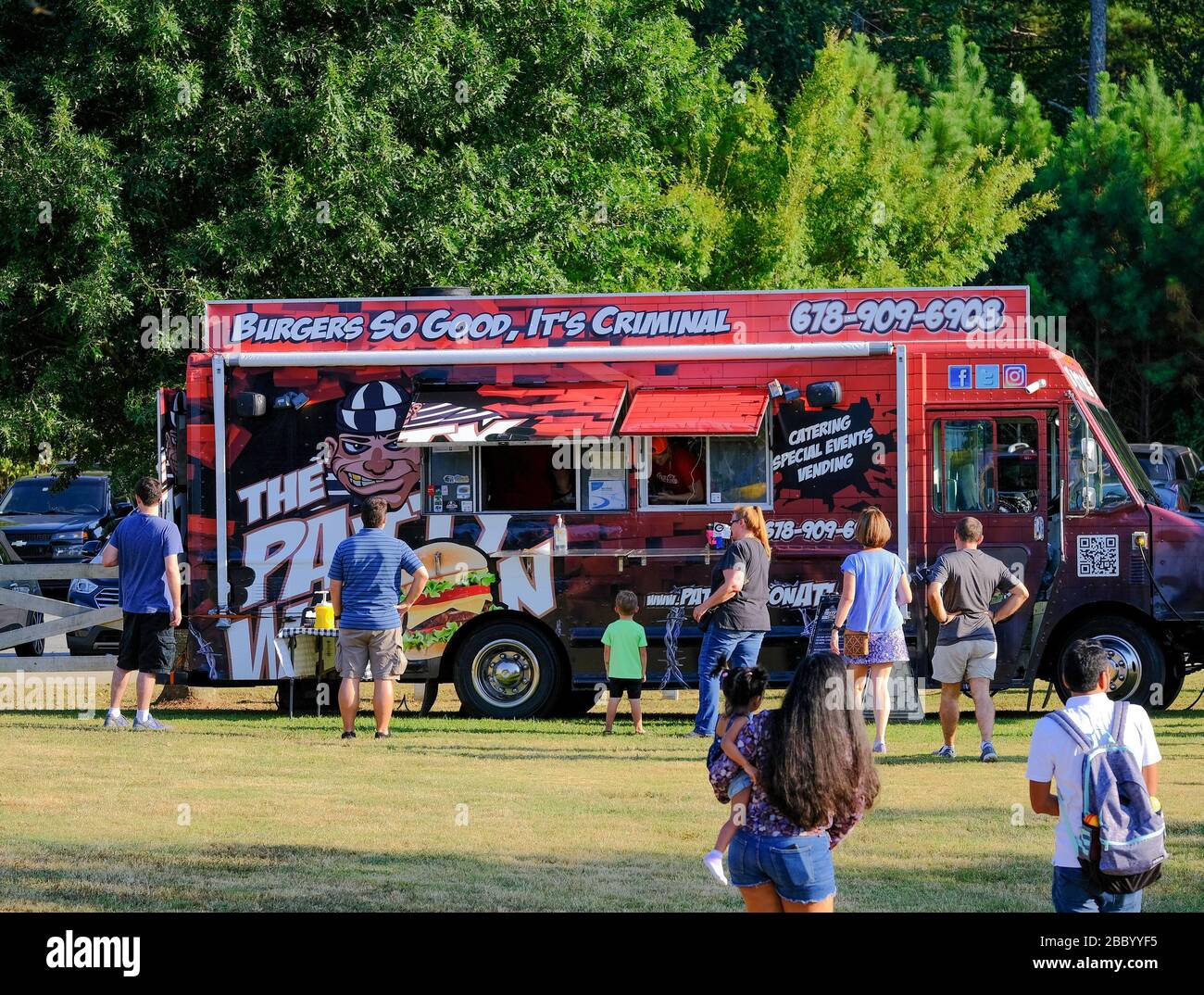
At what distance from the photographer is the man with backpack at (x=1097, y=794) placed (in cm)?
583

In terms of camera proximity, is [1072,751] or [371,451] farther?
[371,451]

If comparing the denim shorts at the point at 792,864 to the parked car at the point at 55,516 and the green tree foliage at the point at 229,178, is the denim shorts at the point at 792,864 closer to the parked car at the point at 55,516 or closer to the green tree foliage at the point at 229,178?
the green tree foliage at the point at 229,178

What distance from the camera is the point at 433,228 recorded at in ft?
58.5

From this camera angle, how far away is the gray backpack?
19.1 ft

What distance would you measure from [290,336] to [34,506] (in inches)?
466

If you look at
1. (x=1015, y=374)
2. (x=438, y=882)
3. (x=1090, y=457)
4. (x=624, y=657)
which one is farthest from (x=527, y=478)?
(x=438, y=882)

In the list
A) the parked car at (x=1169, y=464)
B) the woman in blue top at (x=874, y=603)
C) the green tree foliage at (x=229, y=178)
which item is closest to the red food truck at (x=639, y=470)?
the woman in blue top at (x=874, y=603)

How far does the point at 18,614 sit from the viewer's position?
17594mm

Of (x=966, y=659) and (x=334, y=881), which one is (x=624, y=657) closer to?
(x=966, y=659)

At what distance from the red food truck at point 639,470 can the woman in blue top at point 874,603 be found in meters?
2.40

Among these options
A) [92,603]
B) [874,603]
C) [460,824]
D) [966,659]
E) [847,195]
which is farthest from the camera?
[847,195]

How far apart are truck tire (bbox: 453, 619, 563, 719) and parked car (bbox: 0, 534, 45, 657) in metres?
4.67

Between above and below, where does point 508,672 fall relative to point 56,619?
below

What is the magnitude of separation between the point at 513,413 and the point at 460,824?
215 inches
